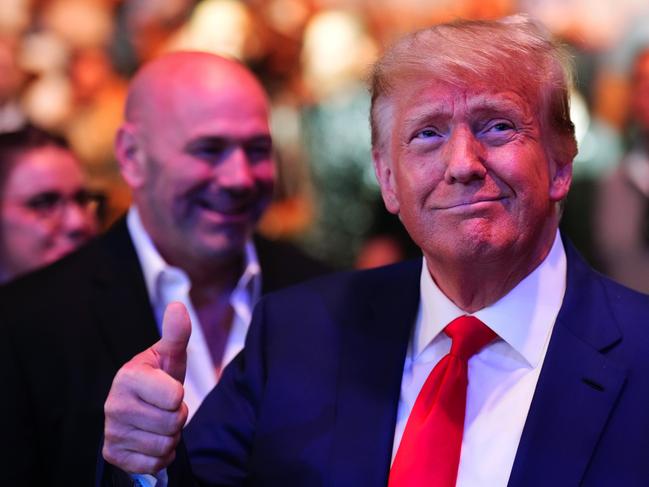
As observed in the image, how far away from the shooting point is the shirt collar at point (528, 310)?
6.12 ft

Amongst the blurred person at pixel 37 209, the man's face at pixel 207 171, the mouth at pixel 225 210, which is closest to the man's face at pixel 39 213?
the blurred person at pixel 37 209

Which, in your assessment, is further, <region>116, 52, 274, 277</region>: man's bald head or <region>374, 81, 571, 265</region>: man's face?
<region>116, 52, 274, 277</region>: man's bald head

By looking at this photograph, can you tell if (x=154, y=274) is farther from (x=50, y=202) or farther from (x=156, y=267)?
(x=50, y=202)

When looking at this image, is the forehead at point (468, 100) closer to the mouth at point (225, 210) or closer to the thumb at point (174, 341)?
the thumb at point (174, 341)

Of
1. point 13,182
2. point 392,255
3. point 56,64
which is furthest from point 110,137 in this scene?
point 13,182

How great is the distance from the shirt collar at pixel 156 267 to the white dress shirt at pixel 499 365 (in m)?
0.94

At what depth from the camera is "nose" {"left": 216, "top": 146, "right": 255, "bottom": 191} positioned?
107 inches

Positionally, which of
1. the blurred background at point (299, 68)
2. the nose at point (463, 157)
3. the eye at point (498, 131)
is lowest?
the blurred background at point (299, 68)

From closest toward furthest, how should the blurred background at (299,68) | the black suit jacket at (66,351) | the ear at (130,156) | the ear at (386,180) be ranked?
1. the ear at (386,180)
2. the black suit jacket at (66,351)
3. the ear at (130,156)
4. the blurred background at (299,68)

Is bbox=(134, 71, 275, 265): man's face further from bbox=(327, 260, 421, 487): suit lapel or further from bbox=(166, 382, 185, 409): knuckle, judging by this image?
bbox=(166, 382, 185, 409): knuckle

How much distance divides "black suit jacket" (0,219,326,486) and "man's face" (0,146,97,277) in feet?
1.57

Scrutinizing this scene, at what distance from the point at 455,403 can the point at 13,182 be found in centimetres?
189

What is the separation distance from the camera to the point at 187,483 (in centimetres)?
182

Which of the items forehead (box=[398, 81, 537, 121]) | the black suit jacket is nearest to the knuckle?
forehead (box=[398, 81, 537, 121])
